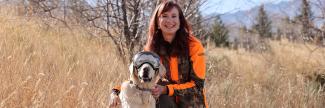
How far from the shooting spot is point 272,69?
1028cm

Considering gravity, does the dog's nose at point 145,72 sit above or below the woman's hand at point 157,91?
above

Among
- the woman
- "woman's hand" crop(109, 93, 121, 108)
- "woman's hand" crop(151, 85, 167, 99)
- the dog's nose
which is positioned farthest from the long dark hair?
the dog's nose

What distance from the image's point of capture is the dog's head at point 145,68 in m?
3.21

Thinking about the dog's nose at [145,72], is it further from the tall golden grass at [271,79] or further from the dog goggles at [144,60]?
the tall golden grass at [271,79]

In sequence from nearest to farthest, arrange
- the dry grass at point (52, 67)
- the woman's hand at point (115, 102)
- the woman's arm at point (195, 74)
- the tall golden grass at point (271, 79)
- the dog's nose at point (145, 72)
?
the dog's nose at point (145, 72), the woman's hand at point (115, 102), the woman's arm at point (195, 74), the dry grass at point (52, 67), the tall golden grass at point (271, 79)

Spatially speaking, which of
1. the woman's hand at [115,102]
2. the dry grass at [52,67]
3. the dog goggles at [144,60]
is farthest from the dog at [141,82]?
the dry grass at [52,67]

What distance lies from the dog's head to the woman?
526mm

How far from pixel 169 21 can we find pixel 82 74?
7.09 ft

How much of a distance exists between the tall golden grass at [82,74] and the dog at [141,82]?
1196 mm

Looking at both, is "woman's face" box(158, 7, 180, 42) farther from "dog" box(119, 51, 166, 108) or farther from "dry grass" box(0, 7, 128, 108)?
"dry grass" box(0, 7, 128, 108)

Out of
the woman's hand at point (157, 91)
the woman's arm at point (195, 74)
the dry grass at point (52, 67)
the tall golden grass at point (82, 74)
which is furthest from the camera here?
the tall golden grass at point (82, 74)

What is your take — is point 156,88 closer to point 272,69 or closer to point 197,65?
point 197,65

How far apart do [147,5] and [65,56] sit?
1112 millimetres

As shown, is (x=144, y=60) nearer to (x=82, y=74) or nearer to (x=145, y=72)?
(x=145, y=72)
